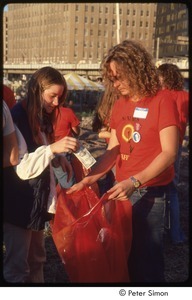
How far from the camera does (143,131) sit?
1.79 meters

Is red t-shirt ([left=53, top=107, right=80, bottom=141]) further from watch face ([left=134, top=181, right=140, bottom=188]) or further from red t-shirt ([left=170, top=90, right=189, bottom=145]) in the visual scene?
watch face ([left=134, top=181, right=140, bottom=188])

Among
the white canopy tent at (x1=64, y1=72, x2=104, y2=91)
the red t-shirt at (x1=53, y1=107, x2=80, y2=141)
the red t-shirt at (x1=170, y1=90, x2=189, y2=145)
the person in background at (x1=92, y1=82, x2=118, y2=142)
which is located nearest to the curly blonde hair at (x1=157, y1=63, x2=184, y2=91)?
the red t-shirt at (x1=170, y1=90, x2=189, y2=145)

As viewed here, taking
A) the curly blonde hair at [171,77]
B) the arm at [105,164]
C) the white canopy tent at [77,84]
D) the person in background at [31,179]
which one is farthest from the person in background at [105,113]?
the white canopy tent at [77,84]

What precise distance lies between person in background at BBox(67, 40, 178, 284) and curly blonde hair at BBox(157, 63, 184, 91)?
3.30 feet

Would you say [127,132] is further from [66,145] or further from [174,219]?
[174,219]

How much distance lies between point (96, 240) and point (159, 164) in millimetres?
419

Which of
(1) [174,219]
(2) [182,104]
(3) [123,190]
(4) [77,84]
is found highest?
(4) [77,84]

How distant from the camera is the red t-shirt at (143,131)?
1.75m

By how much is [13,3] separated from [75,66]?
816 inches

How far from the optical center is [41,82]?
181cm

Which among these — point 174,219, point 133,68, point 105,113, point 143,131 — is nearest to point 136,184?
point 143,131
